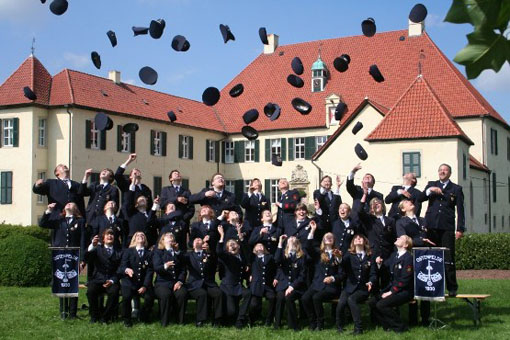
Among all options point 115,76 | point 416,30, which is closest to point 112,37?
point 115,76

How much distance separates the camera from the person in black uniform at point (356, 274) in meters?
10.4

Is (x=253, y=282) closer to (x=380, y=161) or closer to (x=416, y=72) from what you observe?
(x=380, y=161)

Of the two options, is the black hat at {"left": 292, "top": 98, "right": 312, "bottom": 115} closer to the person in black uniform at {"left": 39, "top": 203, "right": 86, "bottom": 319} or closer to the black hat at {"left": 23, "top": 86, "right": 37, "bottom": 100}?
the person in black uniform at {"left": 39, "top": 203, "right": 86, "bottom": 319}

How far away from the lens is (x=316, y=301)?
34.9ft

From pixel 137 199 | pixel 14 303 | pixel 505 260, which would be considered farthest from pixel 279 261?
pixel 505 260

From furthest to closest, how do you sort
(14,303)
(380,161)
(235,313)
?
(380,161) < (14,303) < (235,313)

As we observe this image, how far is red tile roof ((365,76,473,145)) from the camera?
33062mm

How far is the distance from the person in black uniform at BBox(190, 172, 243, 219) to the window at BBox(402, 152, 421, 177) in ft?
72.8

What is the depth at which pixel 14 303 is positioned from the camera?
525 inches

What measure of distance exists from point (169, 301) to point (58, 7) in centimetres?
454

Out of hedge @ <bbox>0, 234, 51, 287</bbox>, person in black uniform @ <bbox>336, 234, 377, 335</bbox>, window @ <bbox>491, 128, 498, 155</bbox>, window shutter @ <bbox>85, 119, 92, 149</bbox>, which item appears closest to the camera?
person in black uniform @ <bbox>336, 234, 377, 335</bbox>

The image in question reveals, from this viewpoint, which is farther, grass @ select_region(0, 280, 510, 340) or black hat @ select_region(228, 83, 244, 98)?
black hat @ select_region(228, 83, 244, 98)

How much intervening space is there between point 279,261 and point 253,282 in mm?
516

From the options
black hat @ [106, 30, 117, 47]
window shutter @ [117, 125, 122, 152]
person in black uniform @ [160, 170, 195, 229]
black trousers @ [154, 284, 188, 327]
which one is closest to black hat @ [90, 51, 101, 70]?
black hat @ [106, 30, 117, 47]
